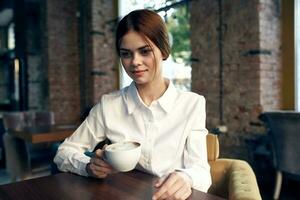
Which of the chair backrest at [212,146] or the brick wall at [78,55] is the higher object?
the brick wall at [78,55]

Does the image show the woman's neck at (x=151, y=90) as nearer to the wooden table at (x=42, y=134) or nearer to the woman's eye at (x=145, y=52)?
the woman's eye at (x=145, y=52)

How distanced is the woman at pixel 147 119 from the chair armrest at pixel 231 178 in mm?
115

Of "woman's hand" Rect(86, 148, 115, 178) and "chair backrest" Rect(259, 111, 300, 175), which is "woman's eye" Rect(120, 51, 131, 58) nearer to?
"woman's hand" Rect(86, 148, 115, 178)

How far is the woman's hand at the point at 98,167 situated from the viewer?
0.96m

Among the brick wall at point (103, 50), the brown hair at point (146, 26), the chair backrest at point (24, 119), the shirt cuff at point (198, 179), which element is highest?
the brick wall at point (103, 50)

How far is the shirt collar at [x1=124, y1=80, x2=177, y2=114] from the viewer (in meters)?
1.15

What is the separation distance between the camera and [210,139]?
1.33 meters

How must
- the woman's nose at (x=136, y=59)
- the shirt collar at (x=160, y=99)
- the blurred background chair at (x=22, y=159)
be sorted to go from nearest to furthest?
the woman's nose at (x=136, y=59)
the shirt collar at (x=160, y=99)
the blurred background chair at (x=22, y=159)

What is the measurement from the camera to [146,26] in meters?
1.05

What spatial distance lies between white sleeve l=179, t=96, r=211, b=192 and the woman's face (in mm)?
234

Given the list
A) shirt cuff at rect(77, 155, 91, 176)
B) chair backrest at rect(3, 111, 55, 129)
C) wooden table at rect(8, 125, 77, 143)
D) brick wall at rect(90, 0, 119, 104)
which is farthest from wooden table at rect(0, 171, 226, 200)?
brick wall at rect(90, 0, 119, 104)

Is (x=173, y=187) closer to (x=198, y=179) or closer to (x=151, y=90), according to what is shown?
(x=198, y=179)

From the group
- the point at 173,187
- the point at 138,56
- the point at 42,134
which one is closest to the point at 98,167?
the point at 173,187

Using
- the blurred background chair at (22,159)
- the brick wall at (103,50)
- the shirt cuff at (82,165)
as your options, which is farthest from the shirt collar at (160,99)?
the brick wall at (103,50)
